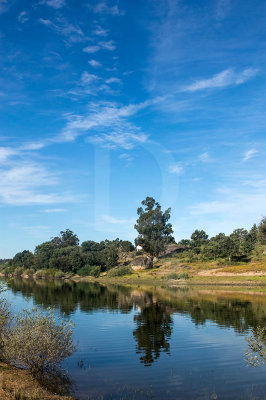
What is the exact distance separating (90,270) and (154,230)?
1601 inches

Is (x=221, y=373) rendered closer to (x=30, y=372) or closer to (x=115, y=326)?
(x=30, y=372)

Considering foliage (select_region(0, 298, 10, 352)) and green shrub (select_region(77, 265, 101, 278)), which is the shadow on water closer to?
foliage (select_region(0, 298, 10, 352))

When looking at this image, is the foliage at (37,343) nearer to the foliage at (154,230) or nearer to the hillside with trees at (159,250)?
the hillside with trees at (159,250)

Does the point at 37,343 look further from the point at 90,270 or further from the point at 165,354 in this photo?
the point at 90,270

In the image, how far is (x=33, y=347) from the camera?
2250 centimetres

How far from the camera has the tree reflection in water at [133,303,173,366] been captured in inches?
1270

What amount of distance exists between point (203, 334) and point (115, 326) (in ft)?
41.6

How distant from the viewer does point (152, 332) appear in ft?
136

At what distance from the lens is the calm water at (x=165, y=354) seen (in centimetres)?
2266

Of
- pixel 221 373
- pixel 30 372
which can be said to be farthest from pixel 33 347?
pixel 221 373

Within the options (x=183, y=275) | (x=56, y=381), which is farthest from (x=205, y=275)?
(x=56, y=381)

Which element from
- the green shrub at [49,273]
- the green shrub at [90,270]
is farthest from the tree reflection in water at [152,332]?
the green shrub at [49,273]

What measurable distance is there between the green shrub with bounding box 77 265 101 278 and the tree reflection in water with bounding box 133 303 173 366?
374 feet

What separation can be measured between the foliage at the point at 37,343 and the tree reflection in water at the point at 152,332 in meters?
8.51
